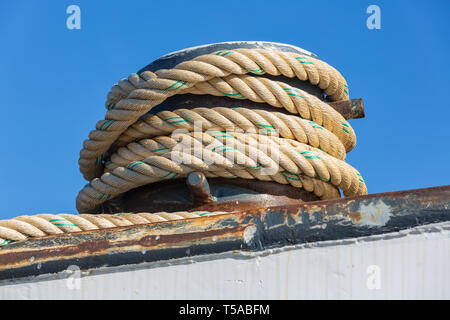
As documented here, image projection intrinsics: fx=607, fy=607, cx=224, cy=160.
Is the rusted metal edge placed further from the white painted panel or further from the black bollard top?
the black bollard top

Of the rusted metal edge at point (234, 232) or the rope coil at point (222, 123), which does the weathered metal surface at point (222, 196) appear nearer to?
the rope coil at point (222, 123)

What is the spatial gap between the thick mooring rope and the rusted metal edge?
51cm

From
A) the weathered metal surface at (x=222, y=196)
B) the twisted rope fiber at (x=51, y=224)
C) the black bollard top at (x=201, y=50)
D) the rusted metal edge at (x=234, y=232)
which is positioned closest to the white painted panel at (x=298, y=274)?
the rusted metal edge at (x=234, y=232)

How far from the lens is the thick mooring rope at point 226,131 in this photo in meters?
1.82

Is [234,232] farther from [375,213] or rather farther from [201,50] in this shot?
[201,50]

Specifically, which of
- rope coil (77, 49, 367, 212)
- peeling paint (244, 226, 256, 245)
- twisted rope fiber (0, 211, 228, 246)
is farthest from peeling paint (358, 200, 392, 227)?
rope coil (77, 49, 367, 212)

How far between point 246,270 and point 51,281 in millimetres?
430

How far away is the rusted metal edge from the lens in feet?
3.95

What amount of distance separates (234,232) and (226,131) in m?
0.66
